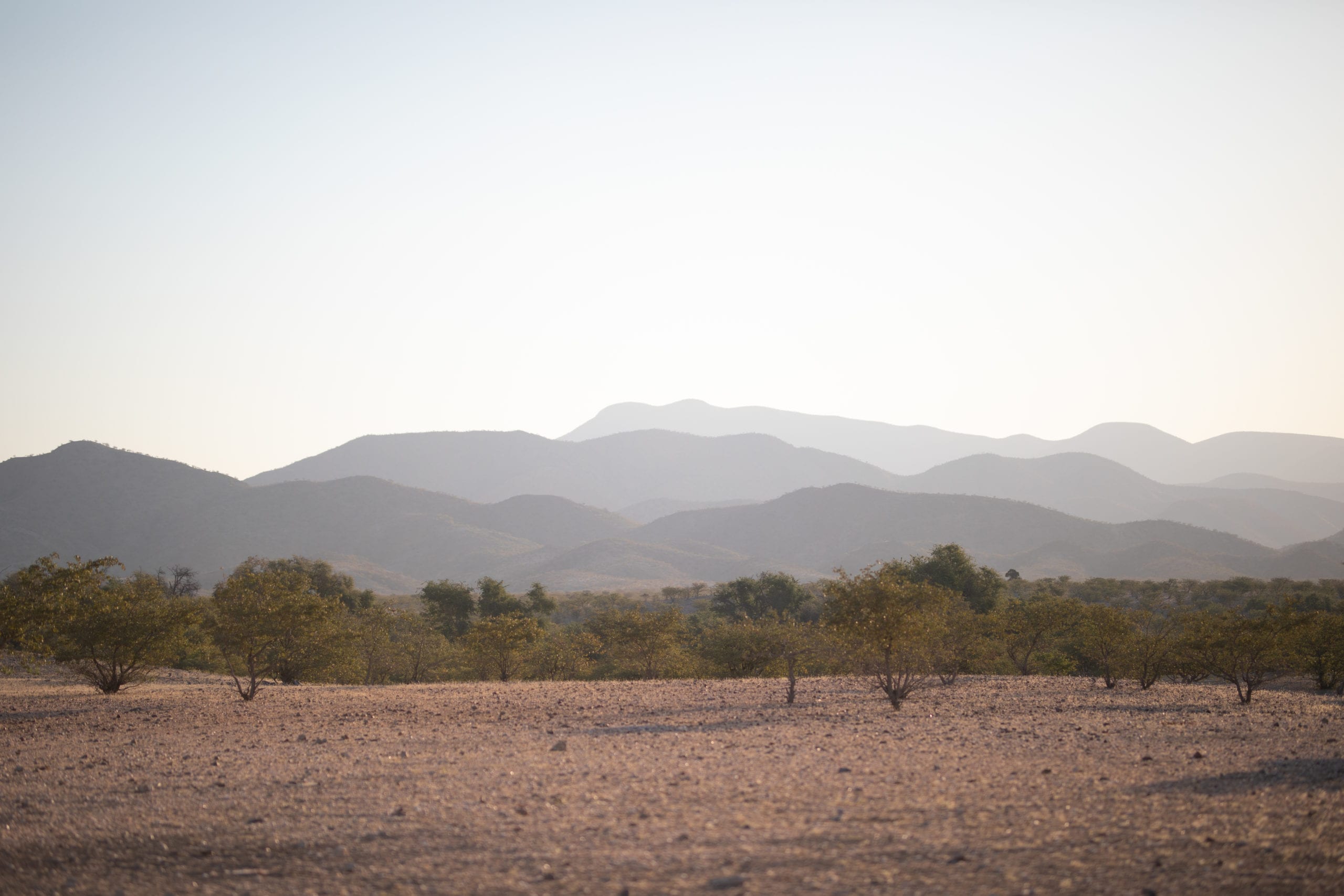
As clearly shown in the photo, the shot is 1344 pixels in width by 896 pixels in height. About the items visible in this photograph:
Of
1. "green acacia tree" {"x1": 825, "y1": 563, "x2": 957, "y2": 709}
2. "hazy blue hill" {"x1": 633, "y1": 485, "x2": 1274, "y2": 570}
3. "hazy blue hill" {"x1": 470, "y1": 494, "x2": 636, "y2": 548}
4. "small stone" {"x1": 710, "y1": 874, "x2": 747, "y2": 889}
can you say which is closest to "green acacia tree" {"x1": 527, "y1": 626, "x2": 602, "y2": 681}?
"green acacia tree" {"x1": 825, "y1": 563, "x2": 957, "y2": 709}

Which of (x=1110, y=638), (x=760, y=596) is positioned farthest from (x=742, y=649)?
(x=760, y=596)

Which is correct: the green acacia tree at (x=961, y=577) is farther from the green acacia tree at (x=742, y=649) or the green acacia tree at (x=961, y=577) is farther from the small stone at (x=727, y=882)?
the small stone at (x=727, y=882)

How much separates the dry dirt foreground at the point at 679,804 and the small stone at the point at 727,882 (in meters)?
0.02

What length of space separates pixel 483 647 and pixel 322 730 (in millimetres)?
13974

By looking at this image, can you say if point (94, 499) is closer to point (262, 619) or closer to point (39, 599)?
point (262, 619)

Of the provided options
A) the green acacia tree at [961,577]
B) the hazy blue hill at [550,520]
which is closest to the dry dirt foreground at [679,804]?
the green acacia tree at [961,577]

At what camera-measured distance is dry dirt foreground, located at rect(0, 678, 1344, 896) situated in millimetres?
6941

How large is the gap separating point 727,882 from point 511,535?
169079 millimetres

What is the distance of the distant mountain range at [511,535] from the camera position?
121 meters

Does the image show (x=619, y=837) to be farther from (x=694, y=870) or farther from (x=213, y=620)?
(x=213, y=620)

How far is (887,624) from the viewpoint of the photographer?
1838 cm

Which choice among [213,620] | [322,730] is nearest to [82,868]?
[322,730]

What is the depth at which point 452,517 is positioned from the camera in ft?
557

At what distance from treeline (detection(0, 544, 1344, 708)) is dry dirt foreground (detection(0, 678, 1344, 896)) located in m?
2.49
